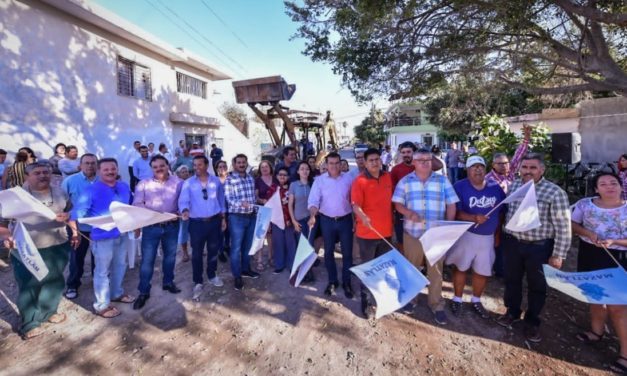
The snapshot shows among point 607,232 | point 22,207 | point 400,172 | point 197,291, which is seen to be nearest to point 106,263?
point 22,207

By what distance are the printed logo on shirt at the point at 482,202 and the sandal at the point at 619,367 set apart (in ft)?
5.31

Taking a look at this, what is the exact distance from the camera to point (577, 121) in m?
12.6

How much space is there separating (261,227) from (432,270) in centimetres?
218

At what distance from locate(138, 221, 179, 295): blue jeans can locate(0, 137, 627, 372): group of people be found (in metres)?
0.01

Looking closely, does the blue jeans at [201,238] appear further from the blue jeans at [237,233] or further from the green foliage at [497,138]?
the green foliage at [497,138]

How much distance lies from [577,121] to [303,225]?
13.5 meters

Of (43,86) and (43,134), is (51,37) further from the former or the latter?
(43,134)

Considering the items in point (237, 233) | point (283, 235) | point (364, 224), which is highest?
point (364, 224)

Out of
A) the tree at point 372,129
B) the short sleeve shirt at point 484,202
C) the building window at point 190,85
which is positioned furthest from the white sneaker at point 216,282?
the tree at point 372,129

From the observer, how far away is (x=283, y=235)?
4855 mm

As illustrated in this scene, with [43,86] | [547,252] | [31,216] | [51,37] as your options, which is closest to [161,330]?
[31,216]

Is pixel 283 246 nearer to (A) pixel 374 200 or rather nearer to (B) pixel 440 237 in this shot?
(A) pixel 374 200

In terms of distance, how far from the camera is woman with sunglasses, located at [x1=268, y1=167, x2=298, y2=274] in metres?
4.72

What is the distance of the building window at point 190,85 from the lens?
13.9 meters
